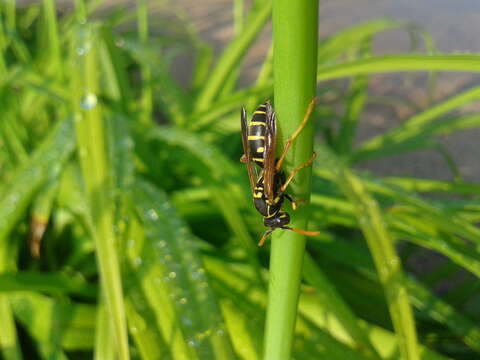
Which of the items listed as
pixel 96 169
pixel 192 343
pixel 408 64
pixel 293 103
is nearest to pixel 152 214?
pixel 96 169

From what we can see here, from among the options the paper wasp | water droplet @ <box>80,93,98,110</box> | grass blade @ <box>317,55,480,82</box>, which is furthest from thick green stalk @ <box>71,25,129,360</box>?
grass blade @ <box>317,55,480,82</box>

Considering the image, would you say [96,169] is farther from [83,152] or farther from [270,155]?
[270,155]

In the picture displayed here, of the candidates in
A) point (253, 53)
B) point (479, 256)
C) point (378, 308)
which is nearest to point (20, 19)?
point (253, 53)

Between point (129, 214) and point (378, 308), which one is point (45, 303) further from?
point (378, 308)

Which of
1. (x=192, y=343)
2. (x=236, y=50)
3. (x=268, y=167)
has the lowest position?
(x=192, y=343)

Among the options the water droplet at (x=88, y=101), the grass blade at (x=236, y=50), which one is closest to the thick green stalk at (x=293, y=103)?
the water droplet at (x=88, y=101)
